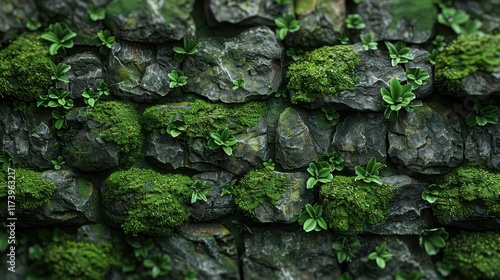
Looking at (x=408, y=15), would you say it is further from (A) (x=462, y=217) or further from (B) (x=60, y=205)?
(B) (x=60, y=205)

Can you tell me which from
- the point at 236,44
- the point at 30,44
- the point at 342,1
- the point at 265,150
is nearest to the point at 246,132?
the point at 265,150

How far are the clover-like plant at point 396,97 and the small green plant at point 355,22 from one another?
48 cm

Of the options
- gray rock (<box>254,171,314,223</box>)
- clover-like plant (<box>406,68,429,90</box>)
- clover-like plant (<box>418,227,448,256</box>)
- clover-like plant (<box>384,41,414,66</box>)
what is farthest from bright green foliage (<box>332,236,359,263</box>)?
clover-like plant (<box>384,41,414,66</box>)

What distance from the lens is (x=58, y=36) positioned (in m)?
3.34

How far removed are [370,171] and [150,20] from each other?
6.56ft

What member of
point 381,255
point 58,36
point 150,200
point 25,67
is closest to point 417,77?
point 381,255

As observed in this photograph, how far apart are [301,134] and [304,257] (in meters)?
0.95

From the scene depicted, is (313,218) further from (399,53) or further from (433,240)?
(399,53)

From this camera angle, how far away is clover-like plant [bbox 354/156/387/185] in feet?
11.0

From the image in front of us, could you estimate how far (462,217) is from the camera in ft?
10.9

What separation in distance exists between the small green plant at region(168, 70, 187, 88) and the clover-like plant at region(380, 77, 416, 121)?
148cm

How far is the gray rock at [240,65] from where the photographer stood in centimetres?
340

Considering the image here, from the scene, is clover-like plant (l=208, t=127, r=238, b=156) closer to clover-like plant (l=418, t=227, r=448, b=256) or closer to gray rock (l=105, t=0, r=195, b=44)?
gray rock (l=105, t=0, r=195, b=44)

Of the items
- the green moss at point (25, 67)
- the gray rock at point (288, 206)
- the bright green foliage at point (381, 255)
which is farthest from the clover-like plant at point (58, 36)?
the bright green foliage at point (381, 255)
